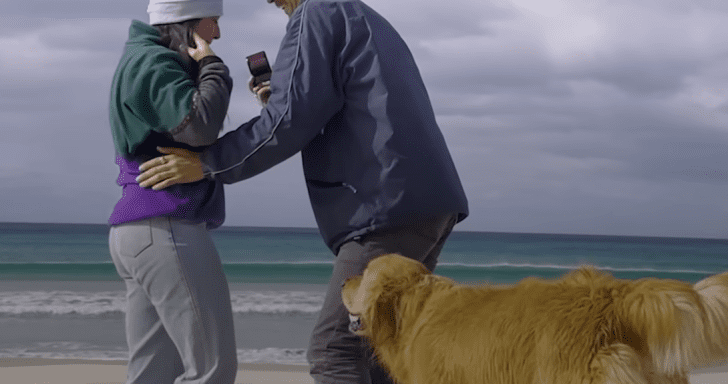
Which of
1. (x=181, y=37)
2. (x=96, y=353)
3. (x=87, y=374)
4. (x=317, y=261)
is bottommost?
(x=317, y=261)

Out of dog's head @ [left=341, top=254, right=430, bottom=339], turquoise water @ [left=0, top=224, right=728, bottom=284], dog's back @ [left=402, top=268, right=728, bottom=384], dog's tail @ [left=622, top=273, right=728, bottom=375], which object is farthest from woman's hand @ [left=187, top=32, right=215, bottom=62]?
turquoise water @ [left=0, top=224, right=728, bottom=284]

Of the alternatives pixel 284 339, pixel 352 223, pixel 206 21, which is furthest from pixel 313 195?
pixel 284 339

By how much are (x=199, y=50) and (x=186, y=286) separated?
871 mm

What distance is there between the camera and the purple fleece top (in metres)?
2.65

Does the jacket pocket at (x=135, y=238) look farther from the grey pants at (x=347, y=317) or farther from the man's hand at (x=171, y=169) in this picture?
the grey pants at (x=347, y=317)

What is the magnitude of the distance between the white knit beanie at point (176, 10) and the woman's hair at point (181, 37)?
0.02 m

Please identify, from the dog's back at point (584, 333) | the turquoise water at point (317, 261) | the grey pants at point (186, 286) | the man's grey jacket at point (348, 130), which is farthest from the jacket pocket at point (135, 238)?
the turquoise water at point (317, 261)

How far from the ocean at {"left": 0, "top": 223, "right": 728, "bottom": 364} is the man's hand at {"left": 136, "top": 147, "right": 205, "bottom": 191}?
112 cm

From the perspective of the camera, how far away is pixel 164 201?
104 inches

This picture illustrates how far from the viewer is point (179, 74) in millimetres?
2619

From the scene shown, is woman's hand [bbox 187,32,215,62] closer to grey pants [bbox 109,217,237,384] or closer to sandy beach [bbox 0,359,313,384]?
grey pants [bbox 109,217,237,384]

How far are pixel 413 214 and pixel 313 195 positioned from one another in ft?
1.31

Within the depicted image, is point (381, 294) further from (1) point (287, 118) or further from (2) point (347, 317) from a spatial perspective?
(1) point (287, 118)

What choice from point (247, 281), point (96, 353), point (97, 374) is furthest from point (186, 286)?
point (247, 281)
